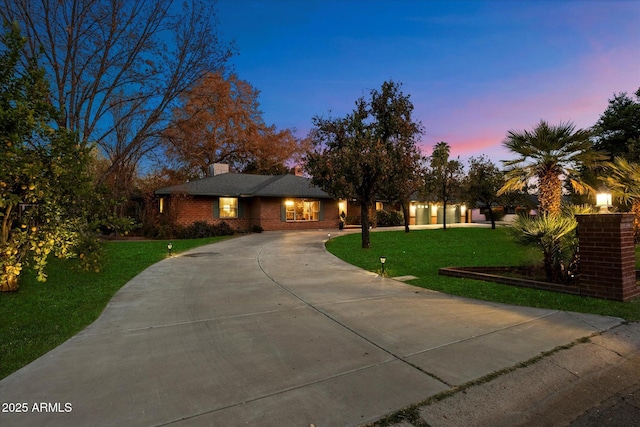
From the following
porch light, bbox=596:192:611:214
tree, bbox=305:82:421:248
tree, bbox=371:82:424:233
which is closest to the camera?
porch light, bbox=596:192:611:214

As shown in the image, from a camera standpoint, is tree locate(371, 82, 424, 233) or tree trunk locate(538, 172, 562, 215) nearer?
tree trunk locate(538, 172, 562, 215)

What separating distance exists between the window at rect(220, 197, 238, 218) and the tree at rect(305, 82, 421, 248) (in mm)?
9869

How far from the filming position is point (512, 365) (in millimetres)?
3088

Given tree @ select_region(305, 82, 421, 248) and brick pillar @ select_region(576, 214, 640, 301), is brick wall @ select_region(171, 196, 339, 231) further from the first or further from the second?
brick pillar @ select_region(576, 214, 640, 301)

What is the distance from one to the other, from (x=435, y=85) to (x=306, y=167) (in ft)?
31.6

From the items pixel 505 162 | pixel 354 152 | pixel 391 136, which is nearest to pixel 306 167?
pixel 354 152

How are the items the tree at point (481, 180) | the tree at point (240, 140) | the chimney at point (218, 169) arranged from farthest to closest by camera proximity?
the tree at point (240, 140)
the chimney at point (218, 169)
the tree at point (481, 180)

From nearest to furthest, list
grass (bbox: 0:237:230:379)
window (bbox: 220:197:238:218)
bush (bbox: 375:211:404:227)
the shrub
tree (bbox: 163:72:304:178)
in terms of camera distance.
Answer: grass (bbox: 0:237:230:379)
the shrub
window (bbox: 220:197:238:218)
bush (bbox: 375:211:404:227)
tree (bbox: 163:72:304:178)

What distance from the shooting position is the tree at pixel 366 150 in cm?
1295

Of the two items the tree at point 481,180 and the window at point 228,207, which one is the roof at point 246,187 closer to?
the window at point 228,207

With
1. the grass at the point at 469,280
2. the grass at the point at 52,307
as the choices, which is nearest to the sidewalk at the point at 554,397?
the grass at the point at 469,280

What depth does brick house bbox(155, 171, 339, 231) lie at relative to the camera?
20.6 metres

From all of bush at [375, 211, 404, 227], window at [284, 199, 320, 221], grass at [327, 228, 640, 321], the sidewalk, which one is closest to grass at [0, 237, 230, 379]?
the sidewalk

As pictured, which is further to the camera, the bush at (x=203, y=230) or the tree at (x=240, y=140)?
the tree at (x=240, y=140)
